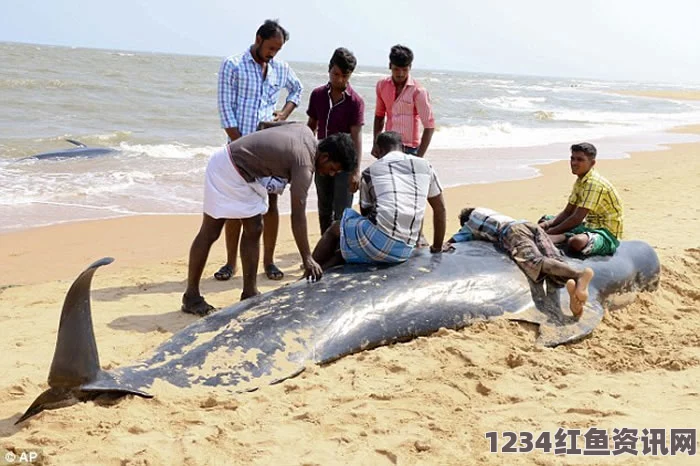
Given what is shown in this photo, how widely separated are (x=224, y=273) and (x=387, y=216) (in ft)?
7.31

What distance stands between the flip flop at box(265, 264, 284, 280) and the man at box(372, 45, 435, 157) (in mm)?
1526

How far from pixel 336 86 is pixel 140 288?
247 cm

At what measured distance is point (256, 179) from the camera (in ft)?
18.1

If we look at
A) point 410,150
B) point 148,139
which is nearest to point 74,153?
point 148,139

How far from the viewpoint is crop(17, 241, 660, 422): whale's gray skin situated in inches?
149

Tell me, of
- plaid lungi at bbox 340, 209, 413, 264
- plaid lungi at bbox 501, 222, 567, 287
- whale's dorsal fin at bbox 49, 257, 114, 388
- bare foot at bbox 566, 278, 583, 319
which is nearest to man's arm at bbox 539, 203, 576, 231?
plaid lungi at bbox 501, 222, 567, 287

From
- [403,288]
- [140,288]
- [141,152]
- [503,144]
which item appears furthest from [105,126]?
[403,288]

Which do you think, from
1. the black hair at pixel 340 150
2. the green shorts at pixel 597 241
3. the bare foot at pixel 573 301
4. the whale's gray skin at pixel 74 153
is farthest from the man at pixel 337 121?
the whale's gray skin at pixel 74 153

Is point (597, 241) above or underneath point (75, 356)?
above

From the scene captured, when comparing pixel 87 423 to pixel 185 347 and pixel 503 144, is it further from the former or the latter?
pixel 503 144

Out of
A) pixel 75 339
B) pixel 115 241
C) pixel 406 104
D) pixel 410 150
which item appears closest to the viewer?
pixel 75 339

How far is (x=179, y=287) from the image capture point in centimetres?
668

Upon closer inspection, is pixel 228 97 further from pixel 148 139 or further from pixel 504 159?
pixel 148 139

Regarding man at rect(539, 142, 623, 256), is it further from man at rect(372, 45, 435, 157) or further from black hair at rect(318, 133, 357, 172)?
black hair at rect(318, 133, 357, 172)
